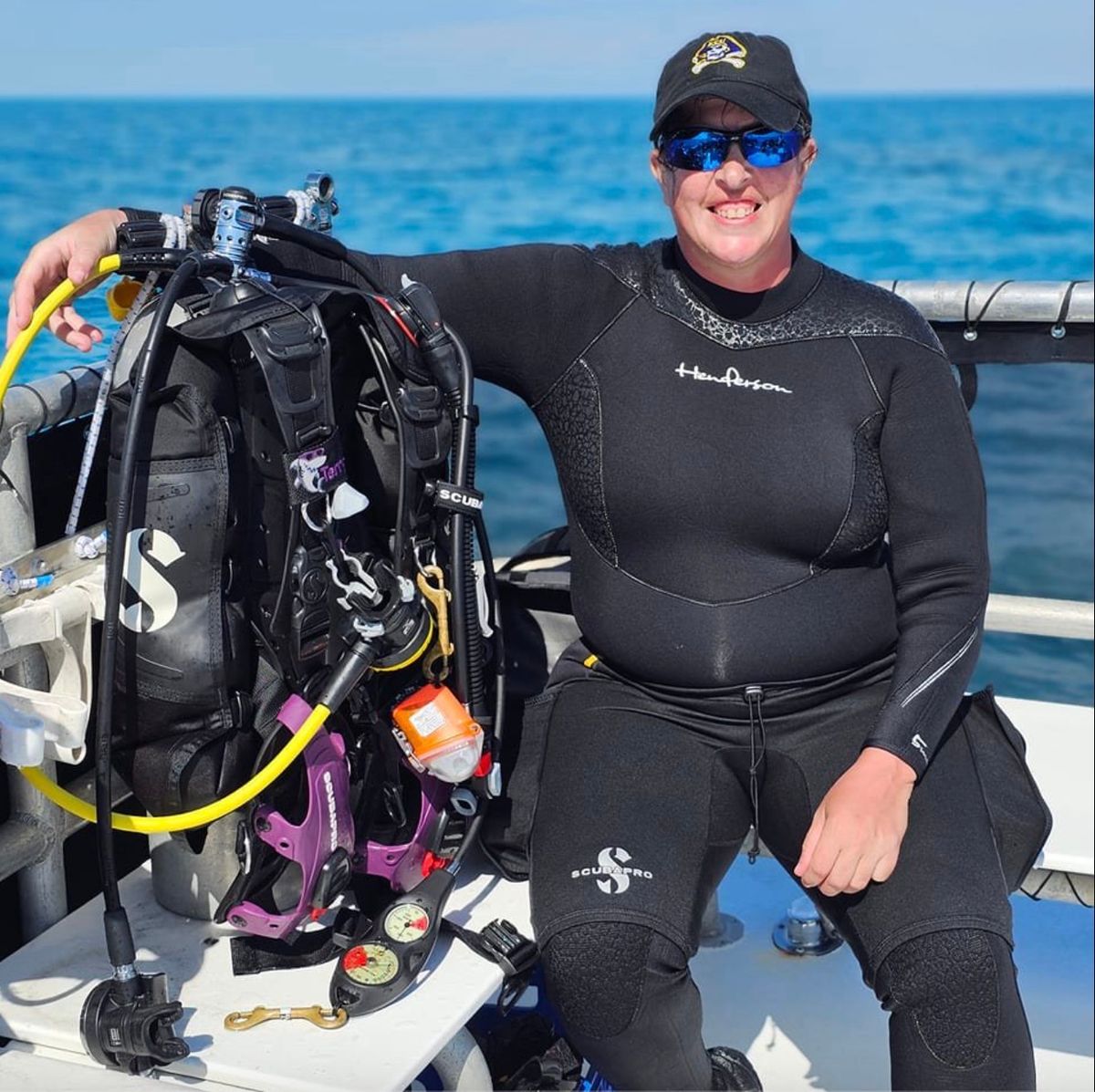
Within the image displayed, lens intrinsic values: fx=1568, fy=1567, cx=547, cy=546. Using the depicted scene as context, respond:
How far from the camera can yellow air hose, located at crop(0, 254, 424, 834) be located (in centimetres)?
175

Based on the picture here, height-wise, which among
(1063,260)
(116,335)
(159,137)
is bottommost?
(1063,260)

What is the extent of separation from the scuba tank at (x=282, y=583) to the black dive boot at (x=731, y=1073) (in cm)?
47

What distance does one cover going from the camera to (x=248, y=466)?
5.94 feet

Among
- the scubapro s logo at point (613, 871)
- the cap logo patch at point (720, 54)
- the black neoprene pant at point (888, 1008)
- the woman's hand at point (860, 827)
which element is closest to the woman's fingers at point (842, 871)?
the woman's hand at point (860, 827)

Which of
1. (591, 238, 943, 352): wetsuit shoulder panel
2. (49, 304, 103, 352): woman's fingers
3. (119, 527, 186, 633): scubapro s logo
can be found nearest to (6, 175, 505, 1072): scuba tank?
(119, 527, 186, 633): scubapro s logo

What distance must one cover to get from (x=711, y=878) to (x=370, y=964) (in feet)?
1.64

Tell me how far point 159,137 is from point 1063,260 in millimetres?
25334

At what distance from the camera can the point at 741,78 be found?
6.88 ft

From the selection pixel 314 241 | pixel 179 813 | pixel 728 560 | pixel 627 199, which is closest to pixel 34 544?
pixel 179 813

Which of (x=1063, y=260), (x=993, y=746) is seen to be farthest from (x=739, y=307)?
(x=1063, y=260)

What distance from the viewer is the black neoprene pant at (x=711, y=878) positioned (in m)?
1.89

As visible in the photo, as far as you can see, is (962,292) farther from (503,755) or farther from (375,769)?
(375,769)

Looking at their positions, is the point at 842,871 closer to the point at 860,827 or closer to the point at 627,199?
the point at 860,827

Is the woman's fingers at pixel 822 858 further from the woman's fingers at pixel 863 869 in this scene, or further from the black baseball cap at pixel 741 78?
the black baseball cap at pixel 741 78
